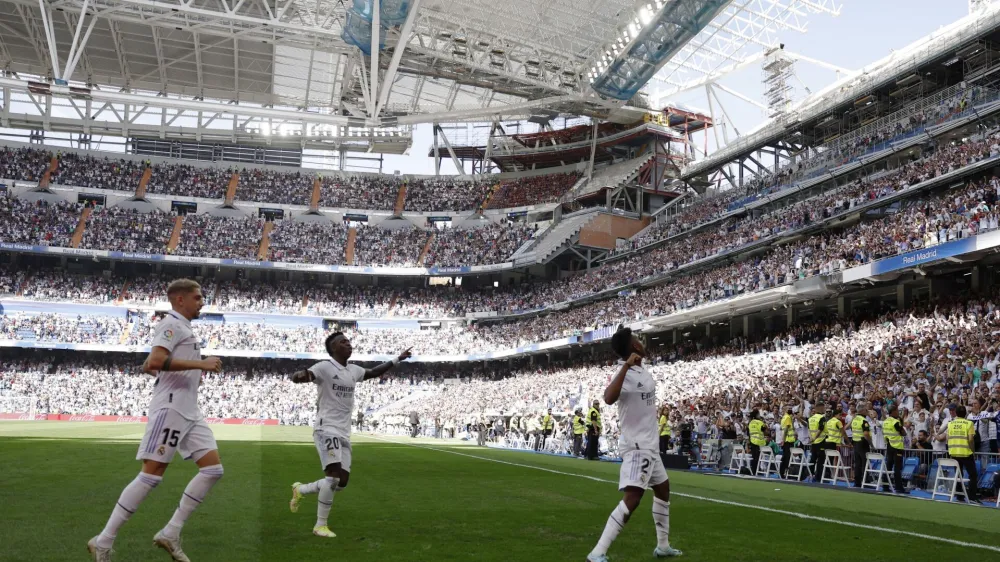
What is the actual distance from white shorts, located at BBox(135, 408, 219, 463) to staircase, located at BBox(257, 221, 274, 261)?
201 ft

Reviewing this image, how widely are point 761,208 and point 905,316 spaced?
18.6 m

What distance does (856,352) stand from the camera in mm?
27609

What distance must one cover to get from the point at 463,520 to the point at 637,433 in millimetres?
3735

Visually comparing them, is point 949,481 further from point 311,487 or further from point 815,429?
point 311,487

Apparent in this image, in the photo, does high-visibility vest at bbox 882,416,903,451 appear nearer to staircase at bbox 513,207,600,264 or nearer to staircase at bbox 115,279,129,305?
staircase at bbox 513,207,600,264

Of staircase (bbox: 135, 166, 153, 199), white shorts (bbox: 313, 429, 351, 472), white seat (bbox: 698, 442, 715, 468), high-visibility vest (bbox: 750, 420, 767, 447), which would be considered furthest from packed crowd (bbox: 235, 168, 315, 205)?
white shorts (bbox: 313, 429, 351, 472)

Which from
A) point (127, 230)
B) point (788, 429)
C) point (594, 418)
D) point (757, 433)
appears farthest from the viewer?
point (127, 230)

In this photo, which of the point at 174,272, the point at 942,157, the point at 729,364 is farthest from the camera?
the point at 174,272

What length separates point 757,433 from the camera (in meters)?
20.7

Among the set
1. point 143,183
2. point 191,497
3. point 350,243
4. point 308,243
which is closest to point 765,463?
point 191,497

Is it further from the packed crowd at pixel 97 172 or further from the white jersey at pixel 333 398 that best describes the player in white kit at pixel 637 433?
the packed crowd at pixel 97 172

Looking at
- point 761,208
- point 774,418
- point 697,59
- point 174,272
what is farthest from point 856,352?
point 174,272

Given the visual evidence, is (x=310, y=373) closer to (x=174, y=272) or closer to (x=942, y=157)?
(x=942, y=157)

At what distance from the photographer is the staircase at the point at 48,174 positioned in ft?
216
